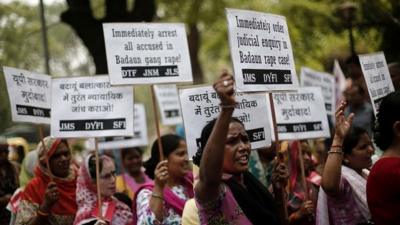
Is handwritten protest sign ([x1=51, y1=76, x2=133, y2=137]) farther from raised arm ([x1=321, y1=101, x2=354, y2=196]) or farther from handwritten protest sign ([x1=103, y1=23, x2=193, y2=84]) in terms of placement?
raised arm ([x1=321, y1=101, x2=354, y2=196])

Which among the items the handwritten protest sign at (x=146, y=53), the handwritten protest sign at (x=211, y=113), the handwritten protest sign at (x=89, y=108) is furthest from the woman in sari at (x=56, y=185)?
the handwritten protest sign at (x=211, y=113)

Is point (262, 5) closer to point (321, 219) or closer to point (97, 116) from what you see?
point (97, 116)

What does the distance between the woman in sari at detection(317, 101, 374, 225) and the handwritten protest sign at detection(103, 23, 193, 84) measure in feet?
5.01

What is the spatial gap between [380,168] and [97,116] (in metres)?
2.92

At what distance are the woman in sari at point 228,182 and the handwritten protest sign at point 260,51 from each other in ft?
1.88

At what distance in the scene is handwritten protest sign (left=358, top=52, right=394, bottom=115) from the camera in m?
5.62

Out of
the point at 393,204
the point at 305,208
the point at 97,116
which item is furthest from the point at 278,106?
the point at 393,204

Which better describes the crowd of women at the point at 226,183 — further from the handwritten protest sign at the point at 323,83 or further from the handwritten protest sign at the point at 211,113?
the handwritten protest sign at the point at 323,83

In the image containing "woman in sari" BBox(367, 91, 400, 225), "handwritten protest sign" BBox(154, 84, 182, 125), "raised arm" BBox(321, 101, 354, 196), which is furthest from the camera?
"handwritten protest sign" BBox(154, 84, 182, 125)

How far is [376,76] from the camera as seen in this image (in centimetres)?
578

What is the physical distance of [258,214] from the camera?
12.5ft

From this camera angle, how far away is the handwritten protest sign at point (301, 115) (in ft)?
19.9

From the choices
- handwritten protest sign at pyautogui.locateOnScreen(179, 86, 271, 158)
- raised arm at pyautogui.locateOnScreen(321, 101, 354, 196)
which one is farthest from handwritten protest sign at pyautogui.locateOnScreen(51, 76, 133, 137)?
raised arm at pyautogui.locateOnScreen(321, 101, 354, 196)

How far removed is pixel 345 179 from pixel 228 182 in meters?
1.15
